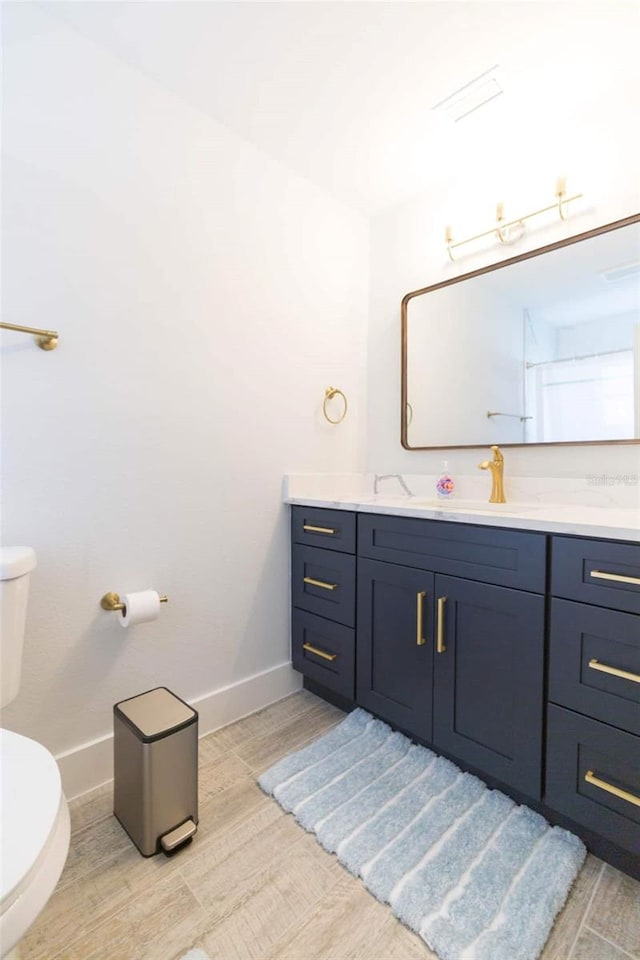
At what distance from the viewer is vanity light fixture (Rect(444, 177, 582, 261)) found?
1573mm

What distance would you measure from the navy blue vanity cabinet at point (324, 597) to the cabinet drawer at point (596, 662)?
2.39 feet

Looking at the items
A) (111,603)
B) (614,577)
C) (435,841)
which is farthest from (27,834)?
(614,577)

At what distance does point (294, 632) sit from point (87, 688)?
2.76 feet

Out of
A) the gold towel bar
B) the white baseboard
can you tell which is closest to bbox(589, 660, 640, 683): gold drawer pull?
the white baseboard

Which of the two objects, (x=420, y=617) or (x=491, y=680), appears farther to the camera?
(x=420, y=617)

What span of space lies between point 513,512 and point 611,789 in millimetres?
770

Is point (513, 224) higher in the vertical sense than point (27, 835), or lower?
higher

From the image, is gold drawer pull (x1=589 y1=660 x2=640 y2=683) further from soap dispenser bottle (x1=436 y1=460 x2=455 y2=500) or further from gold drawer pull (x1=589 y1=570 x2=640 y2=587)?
soap dispenser bottle (x1=436 y1=460 x2=455 y2=500)

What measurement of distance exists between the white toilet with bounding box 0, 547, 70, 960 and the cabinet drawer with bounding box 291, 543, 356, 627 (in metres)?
1.08

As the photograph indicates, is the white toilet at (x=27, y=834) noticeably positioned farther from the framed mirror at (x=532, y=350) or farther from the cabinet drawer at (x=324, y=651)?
the framed mirror at (x=532, y=350)

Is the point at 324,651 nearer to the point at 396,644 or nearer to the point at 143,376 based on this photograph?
the point at 396,644

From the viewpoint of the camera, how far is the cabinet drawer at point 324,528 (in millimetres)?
1676

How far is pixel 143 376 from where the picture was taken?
1.48 meters

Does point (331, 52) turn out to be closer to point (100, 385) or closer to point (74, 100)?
point (74, 100)
